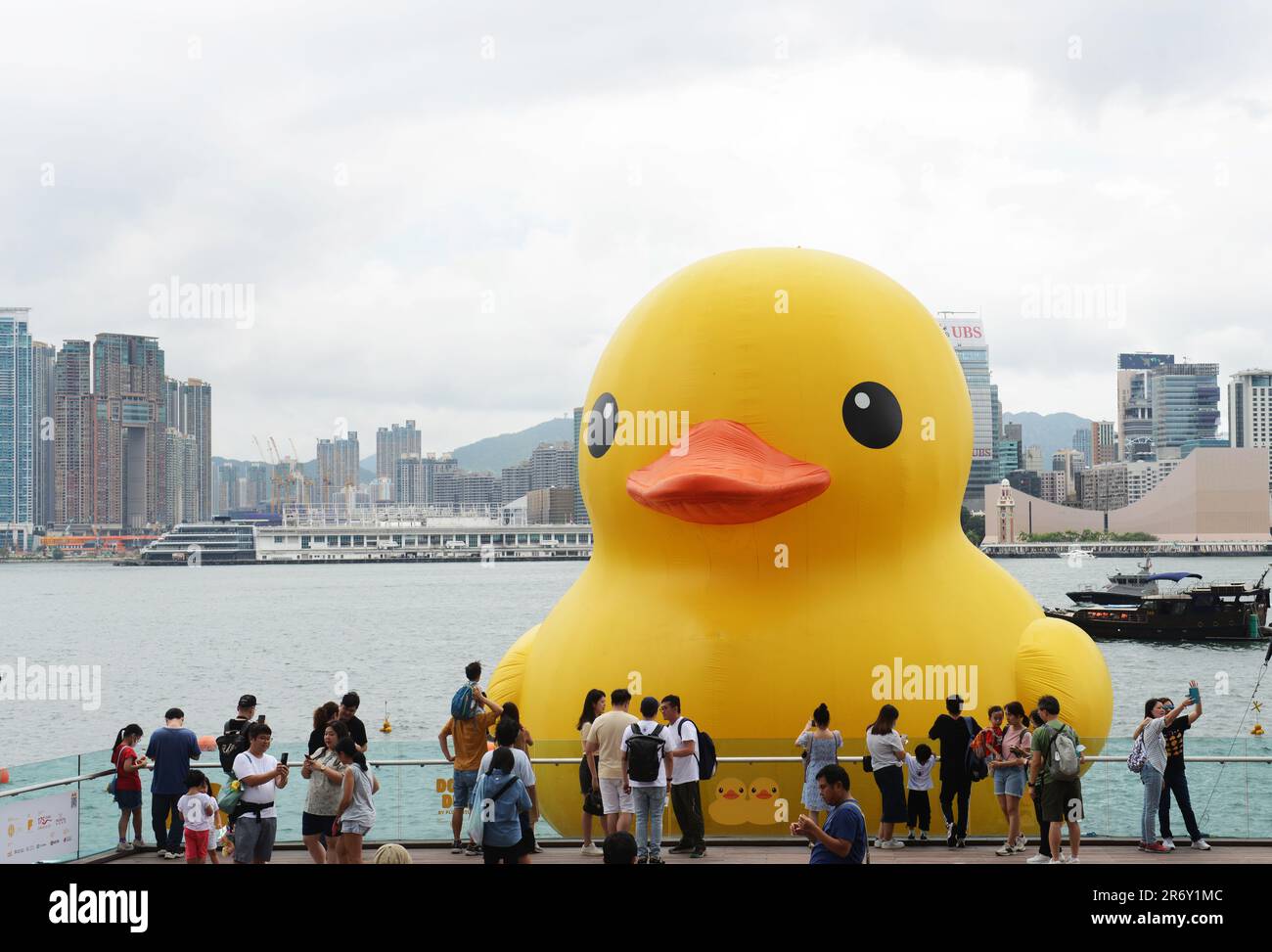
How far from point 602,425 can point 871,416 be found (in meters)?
2.56

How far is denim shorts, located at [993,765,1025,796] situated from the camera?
10.0 metres

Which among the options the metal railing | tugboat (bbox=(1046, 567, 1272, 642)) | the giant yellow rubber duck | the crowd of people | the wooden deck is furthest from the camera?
tugboat (bbox=(1046, 567, 1272, 642))

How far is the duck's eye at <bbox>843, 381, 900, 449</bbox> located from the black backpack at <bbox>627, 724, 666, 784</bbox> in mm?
3570

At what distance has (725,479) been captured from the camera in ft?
34.3

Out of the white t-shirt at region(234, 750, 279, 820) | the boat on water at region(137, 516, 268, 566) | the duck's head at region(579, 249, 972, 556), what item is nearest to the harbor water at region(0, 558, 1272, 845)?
the duck's head at region(579, 249, 972, 556)

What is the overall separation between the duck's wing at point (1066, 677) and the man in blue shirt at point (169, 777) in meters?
7.21

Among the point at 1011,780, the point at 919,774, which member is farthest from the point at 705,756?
the point at 1011,780

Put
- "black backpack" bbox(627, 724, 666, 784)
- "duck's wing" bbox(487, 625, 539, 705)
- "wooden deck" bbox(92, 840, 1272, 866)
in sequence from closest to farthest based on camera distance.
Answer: "black backpack" bbox(627, 724, 666, 784) < "wooden deck" bbox(92, 840, 1272, 866) < "duck's wing" bbox(487, 625, 539, 705)

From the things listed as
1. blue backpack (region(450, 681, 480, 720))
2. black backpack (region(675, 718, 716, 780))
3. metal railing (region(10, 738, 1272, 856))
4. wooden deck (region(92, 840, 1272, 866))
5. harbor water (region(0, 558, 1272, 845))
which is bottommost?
harbor water (region(0, 558, 1272, 845))

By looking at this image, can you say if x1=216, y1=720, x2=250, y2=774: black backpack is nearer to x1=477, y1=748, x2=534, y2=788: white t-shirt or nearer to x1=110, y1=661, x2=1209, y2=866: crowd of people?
x1=110, y1=661, x2=1209, y2=866: crowd of people

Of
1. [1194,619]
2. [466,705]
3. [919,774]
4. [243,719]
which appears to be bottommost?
[1194,619]

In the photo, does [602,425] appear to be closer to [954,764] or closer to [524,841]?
[954,764]

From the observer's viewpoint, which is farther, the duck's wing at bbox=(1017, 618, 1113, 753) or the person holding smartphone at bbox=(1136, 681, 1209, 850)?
the duck's wing at bbox=(1017, 618, 1113, 753)

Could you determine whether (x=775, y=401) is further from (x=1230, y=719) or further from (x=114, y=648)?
(x=114, y=648)
